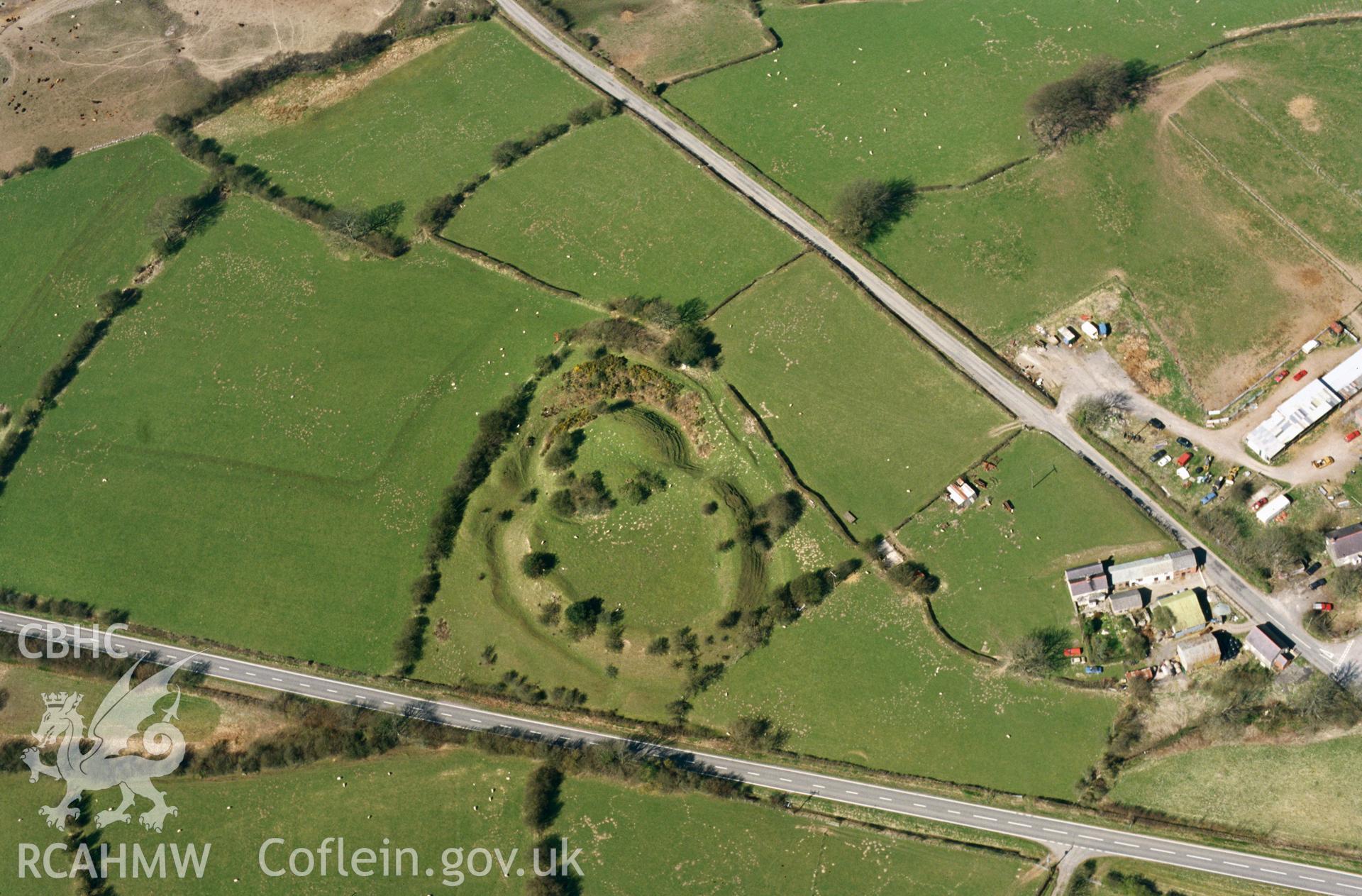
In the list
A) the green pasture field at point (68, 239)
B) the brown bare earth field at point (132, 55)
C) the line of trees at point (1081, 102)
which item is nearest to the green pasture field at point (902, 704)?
the line of trees at point (1081, 102)

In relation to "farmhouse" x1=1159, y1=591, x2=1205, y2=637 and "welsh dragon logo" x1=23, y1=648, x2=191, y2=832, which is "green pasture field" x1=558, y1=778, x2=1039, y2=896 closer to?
"farmhouse" x1=1159, y1=591, x2=1205, y2=637

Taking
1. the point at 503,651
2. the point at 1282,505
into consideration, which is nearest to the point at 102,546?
the point at 503,651

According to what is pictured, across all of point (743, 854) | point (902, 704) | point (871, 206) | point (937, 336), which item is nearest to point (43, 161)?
point (871, 206)

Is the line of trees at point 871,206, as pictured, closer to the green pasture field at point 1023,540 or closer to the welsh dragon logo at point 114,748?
the green pasture field at point 1023,540

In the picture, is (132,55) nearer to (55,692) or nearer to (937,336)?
(55,692)

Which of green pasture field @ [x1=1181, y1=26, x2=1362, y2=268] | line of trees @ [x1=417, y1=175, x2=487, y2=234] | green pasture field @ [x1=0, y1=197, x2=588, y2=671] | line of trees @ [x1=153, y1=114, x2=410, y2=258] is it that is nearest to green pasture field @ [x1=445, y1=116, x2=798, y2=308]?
line of trees @ [x1=417, y1=175, x2=487, y2=234]

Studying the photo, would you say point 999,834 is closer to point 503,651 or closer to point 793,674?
point 793,674
